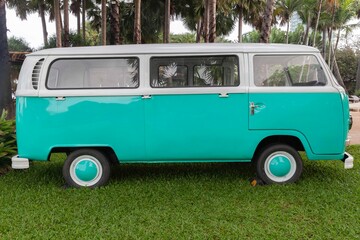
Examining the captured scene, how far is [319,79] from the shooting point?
506 centimetres

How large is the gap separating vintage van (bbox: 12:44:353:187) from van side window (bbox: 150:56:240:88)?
14 millimetres

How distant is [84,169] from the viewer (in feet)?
17.1

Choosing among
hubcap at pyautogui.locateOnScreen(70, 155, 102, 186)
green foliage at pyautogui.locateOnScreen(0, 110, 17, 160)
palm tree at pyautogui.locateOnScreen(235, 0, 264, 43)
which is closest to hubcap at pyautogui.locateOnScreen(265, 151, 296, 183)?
hubcap at pyautogui.locateOnScreen(70, 155, 102, 186)

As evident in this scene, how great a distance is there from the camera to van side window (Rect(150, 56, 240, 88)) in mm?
5086

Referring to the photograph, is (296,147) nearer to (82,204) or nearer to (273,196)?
(273,196)

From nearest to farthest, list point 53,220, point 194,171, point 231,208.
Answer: point 53,220 → point 231,208 → point 194,171

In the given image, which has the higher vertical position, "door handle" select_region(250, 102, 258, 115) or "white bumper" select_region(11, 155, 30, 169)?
"door handle" select_region(250, 102, 258, 115)

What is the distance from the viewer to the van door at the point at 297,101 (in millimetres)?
5000

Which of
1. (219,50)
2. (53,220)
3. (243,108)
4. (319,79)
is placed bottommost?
(53,220)

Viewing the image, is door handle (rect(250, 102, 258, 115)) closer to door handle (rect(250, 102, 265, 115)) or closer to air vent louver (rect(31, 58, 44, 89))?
door handle (rect(250, 102, 265, 115))

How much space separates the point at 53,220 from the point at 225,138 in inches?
96.1

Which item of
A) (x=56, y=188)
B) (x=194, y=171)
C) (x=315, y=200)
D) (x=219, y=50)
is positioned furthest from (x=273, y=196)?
(x=56, y=188)

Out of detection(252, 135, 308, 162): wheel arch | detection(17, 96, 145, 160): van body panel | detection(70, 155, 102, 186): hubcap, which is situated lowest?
detection(70, 155, 102, 186): hubcap

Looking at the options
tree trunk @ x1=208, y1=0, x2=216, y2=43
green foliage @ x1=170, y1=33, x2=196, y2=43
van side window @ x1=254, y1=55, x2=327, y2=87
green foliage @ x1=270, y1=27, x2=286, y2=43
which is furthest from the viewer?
green foliage @ x1=170, y1=33, x2=196, y2=43
